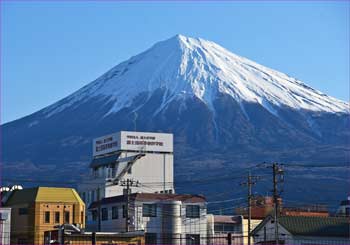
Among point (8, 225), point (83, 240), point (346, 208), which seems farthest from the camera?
point (346, 208)

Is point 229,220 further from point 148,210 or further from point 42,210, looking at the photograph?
point 42,210

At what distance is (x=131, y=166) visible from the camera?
11288 cm

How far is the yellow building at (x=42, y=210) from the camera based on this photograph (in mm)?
83625

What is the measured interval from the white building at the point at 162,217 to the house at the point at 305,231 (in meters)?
12.4

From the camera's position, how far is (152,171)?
378 feet

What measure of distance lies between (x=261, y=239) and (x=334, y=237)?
6.50m

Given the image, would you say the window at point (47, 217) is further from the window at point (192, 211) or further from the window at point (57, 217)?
the window at point (192, 211)

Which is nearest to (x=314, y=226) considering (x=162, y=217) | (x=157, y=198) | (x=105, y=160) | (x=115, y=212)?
(x=162, y=217)

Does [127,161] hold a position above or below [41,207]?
above

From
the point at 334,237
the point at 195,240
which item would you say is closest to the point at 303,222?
the point at 334,237

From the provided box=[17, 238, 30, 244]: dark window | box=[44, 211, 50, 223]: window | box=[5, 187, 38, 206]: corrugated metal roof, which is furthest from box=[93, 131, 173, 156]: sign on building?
box=[17, 238, 30, 244]: dark window

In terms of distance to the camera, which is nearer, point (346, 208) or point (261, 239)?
point (261, 239)

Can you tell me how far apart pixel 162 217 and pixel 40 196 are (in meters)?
13.0

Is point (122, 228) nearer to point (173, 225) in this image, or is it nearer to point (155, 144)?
point (173, 225)
